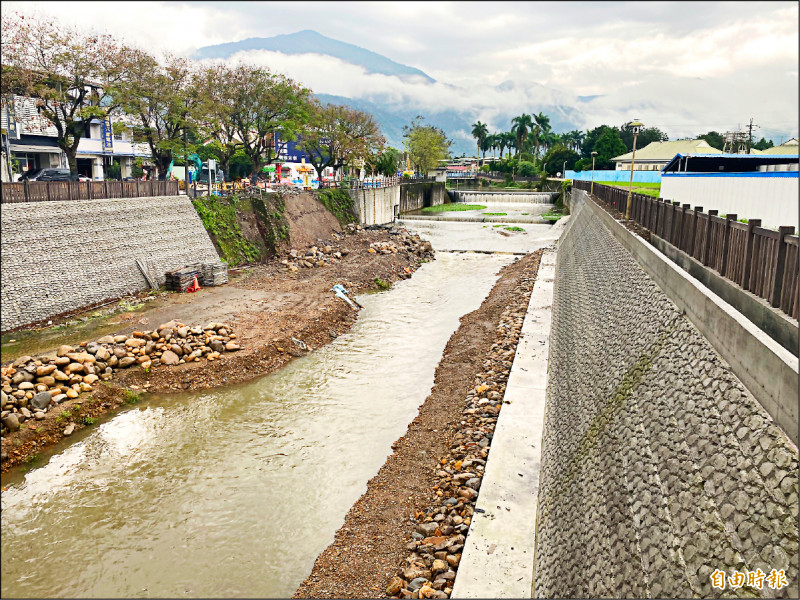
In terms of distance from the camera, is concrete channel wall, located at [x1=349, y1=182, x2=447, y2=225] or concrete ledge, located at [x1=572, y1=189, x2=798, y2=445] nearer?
concrete ledge, located at [x1=572, y1=189, x2=798, y2=445]

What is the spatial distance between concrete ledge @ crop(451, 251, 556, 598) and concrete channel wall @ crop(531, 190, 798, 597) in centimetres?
19

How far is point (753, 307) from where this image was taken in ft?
26.8

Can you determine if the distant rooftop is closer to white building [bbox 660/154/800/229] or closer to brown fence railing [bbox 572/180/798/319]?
white building [bbox 660/154/800/229]

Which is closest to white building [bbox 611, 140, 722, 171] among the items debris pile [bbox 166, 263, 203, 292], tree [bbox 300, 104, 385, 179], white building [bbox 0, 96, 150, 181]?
tree [bbox 300, 104, 385, 179]

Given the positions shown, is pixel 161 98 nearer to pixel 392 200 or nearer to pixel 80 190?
pixel 80 190

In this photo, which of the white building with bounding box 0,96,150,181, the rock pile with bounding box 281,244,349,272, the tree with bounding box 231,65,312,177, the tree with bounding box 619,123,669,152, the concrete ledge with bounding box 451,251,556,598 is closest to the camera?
the concrete ledge with bounding box 451,251,556,598

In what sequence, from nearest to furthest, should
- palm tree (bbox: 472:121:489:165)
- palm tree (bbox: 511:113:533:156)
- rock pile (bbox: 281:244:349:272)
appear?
rock pile (bbox: 281:244:349:272) → palm tree (bbox: 511:113:533:156) → palm tree (bbox: 472:121:489:165)

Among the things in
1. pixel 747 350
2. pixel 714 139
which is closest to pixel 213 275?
pixel 747 350

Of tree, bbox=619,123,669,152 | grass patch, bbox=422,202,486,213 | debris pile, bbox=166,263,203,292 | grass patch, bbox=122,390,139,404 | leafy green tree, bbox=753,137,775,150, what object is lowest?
grass patch, bbox=122,390,139,404

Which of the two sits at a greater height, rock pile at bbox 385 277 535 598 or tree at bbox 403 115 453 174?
tree at bbox 403 115 453 174

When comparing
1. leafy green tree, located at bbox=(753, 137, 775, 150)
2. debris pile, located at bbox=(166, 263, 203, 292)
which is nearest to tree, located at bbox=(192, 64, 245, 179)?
debris pile, located at bbox=(166, 263, 203, 292)

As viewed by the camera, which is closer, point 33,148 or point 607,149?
point 33,148

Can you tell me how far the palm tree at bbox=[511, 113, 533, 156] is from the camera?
123881 millimetres

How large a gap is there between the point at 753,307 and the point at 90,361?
549 inches
